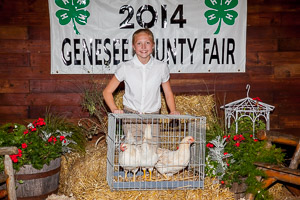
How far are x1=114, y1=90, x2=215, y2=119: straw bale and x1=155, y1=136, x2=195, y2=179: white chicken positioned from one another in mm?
1634

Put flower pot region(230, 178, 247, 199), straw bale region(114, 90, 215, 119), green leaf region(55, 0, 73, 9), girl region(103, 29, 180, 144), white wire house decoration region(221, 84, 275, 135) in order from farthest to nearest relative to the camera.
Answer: green leaf region(55, 0, 73, 9) < straw bale region(114, 90, 215, 119) < white wire house decoration region(221, 84, 275, 135) < girl region(103, 29, 180, 144) < flower pot region(230, 178, 247, 199)

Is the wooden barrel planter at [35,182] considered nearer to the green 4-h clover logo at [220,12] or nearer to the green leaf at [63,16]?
the green leaf at [63,16]

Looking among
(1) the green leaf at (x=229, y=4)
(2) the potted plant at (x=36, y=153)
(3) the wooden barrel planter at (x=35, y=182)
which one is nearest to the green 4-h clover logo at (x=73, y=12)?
(2) the potted plant at (x=36, y=153)

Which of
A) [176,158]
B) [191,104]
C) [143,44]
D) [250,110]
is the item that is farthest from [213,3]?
[176,158]

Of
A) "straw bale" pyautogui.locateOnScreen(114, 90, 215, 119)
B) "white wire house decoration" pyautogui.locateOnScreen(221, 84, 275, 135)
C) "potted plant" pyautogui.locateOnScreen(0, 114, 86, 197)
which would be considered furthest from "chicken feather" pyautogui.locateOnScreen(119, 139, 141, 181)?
"straw bale" pyautogui.locateOnScreen(114, 90, 215, 119)

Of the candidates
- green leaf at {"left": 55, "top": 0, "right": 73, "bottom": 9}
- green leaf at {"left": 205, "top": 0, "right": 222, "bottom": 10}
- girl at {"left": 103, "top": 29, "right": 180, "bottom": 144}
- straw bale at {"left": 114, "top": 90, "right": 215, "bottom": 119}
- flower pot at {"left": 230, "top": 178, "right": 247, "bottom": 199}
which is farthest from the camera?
green leaf at {"left": 205, "top": 0, "right": 222, "bottom": 10}

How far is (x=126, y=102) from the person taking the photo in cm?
374

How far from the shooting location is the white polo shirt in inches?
143

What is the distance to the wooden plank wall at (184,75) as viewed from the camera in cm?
512

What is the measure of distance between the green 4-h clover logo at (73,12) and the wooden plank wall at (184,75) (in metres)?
0.23

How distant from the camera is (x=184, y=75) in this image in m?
5.36

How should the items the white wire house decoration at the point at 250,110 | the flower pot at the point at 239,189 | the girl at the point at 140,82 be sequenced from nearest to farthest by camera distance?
the flower pot at the point at 239,189 → the girl at the point at 140,82 → the white wire house decoration at the point at 250,110

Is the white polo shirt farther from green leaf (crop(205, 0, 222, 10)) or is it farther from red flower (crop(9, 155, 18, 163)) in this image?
green leaf (crop(205, 0, 222, 10))

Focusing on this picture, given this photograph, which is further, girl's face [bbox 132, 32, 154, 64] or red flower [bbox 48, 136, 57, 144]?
red flower [bbox 48, 136, 57, 144]
